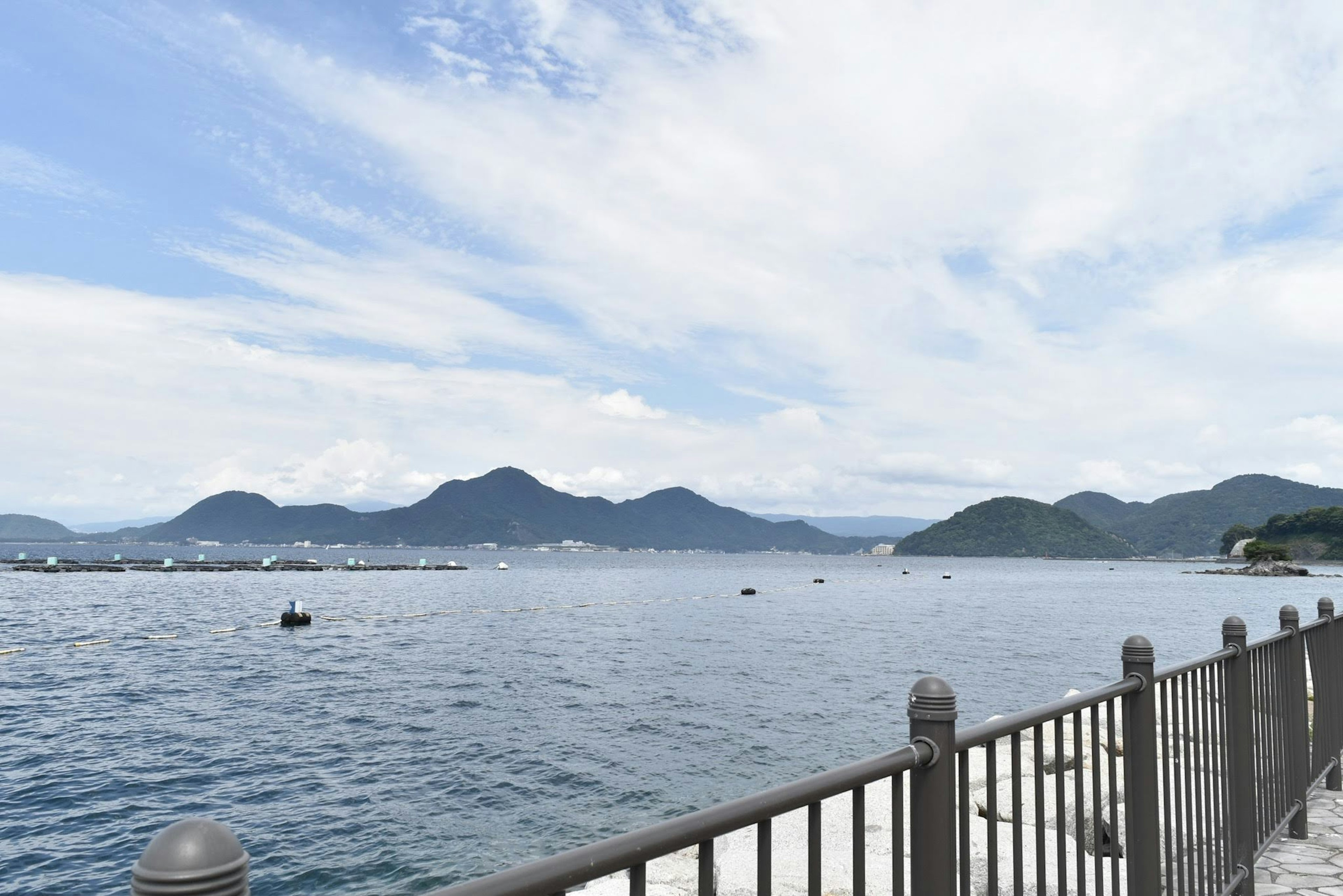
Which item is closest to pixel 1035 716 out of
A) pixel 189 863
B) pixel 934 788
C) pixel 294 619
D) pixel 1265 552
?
pixel 934 788

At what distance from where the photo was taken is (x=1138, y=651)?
14.0ft

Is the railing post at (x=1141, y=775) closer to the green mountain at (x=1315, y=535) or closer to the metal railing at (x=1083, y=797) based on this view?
the metal railing at (x=1083, y=797)

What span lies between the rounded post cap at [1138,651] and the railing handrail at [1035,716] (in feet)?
0.36

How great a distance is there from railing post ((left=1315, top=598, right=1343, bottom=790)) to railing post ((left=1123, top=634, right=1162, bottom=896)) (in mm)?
4279

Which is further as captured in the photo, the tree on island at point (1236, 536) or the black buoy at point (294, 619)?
the tree on island at point (1236, 536)

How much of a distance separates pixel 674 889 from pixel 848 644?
39.3m

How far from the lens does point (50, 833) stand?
17047mm

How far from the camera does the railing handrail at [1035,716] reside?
287 centimetres

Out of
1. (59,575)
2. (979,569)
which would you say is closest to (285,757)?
(59,575)

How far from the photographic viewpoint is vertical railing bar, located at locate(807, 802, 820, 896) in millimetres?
2311

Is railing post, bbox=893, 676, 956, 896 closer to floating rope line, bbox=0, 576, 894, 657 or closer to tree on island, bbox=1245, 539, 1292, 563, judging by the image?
floating rope line, bbox=0, 576, 894, 657

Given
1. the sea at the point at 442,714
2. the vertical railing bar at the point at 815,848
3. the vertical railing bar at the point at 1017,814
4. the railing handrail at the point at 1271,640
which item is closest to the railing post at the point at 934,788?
the vertical railing bar at the point at 815,848

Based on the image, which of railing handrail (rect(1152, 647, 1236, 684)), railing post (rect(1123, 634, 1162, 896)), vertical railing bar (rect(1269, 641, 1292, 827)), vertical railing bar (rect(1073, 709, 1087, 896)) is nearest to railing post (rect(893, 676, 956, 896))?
vertical railing bar (rect(1073, 709, 1087, 896))

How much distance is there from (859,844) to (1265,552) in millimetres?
182197
